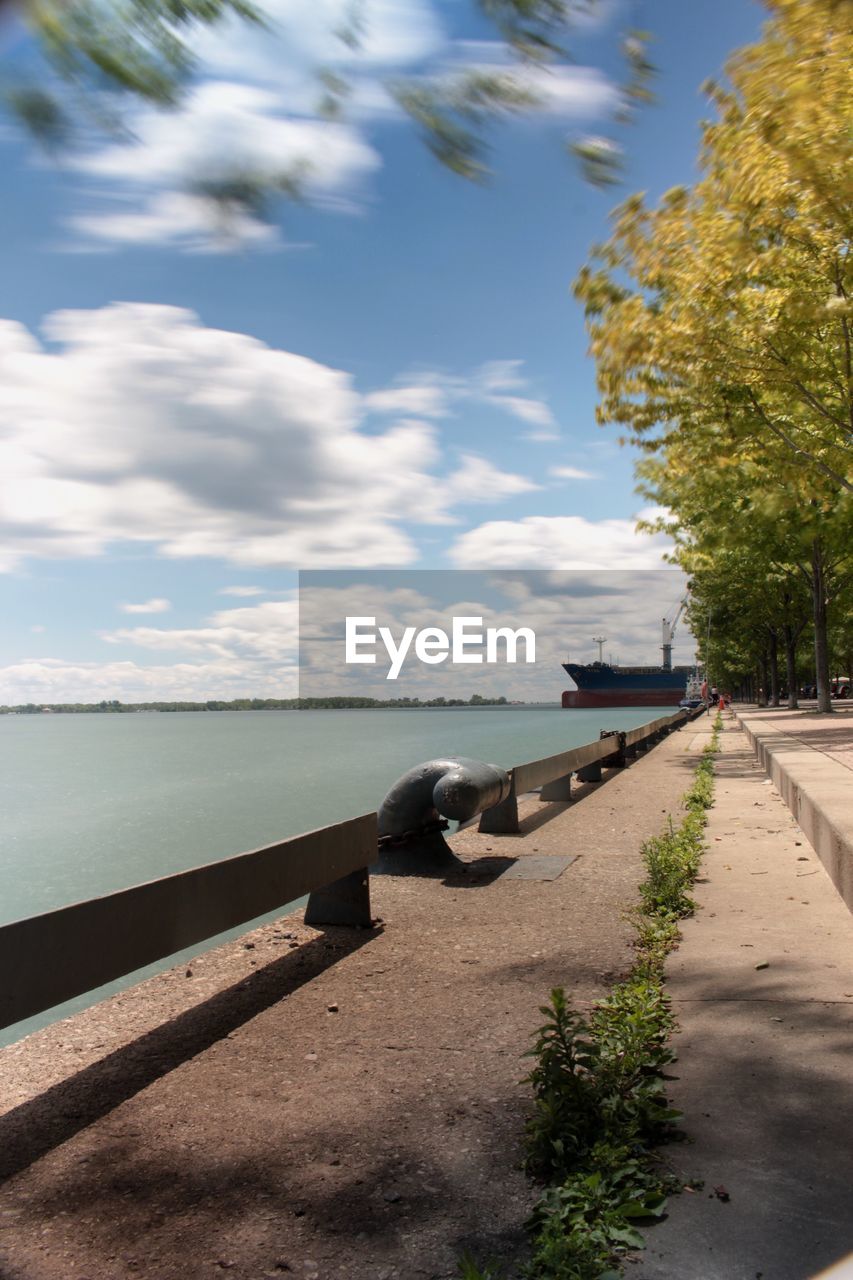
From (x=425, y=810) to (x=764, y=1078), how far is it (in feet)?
15.3

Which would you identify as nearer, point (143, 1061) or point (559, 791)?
point (143, 1061)

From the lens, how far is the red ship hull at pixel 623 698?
151375mm

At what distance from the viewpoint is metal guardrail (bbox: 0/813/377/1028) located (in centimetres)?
340

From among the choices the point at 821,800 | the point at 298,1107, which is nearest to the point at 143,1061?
the point at 298,1107

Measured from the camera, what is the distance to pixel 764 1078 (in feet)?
11.9

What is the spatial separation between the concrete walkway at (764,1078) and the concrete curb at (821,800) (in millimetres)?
75

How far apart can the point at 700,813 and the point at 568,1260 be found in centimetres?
923

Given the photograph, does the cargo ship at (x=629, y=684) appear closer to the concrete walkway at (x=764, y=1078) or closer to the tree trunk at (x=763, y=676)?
the tree trunk at (x=763, y=676)

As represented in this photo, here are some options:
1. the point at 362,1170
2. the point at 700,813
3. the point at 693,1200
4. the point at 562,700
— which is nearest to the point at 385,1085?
the point at 362,1170

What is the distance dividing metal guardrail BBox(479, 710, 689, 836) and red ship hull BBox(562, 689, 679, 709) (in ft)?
433

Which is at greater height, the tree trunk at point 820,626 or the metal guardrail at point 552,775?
the tree trunk at point 820,626

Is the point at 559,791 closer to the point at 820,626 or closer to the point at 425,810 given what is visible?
the point at 425,810

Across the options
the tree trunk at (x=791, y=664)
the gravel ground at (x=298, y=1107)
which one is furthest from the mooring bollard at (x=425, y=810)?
the tree trunk at (x=791, y=664)

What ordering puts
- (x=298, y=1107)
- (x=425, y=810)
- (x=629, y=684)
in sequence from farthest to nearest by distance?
(x=629, y=684) < (x=425, y=810) < (x=298, y=1107)
